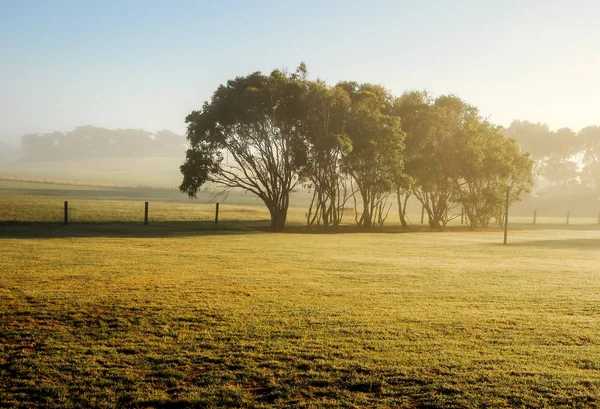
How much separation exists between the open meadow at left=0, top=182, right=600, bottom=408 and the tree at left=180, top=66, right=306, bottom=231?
2154 cm

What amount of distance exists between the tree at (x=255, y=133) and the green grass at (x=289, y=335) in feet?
71.6

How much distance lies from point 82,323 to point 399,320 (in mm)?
5984

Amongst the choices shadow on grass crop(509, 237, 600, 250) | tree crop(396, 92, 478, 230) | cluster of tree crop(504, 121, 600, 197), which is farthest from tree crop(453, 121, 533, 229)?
cluster of tree crop(504, 121, 600, 197)

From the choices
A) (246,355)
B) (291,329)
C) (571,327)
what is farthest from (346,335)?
(571,327)

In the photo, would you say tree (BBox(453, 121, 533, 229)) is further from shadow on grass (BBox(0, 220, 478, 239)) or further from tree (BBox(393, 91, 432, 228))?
shadow on grass (BBox(0, 220, 478, 239))

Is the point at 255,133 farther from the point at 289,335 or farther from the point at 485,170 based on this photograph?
the point at 289,335

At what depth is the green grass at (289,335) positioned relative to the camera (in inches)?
280

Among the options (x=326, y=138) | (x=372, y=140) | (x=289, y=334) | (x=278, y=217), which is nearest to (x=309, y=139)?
(x=326, y=138)

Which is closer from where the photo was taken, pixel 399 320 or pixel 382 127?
pixel 399 320

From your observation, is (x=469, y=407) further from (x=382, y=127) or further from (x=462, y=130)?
(x=462, y=130)

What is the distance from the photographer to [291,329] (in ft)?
32.1

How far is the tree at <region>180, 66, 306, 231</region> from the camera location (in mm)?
38562

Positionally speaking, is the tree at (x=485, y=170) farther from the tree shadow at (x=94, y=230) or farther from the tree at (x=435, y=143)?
the tree shadow at (x=94, y=230)

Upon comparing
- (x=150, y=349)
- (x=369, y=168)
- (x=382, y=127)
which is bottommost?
(x=150, y=349)
